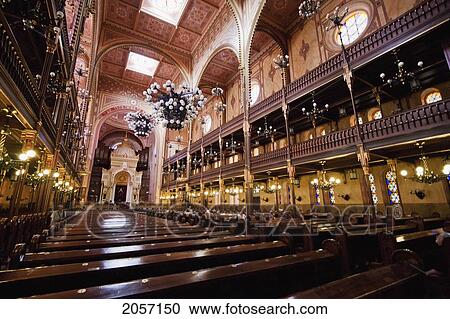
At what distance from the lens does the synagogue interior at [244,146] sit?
1888 millimetres

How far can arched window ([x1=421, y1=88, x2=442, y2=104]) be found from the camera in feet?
30.5

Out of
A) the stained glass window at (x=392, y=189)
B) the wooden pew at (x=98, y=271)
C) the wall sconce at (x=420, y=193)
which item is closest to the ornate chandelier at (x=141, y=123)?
the wooden pew at (x=98, y=271)

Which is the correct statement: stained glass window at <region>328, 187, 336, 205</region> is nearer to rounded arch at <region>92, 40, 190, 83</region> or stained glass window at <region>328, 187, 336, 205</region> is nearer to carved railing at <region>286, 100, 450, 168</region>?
carved railing at <region>286, 100, 450, 168</region>

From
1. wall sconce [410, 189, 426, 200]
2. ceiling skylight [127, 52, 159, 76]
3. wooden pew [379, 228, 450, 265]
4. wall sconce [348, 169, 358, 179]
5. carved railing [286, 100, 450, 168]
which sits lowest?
wooden pew [379, 228, 450, 265]

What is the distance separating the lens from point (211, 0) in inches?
595

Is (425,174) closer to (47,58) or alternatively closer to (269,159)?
(269,159)

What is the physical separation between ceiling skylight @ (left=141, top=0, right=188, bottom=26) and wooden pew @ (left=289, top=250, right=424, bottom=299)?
1894 cm

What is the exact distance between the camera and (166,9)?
53.2ft

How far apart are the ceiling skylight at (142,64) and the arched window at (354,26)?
17.5 metres

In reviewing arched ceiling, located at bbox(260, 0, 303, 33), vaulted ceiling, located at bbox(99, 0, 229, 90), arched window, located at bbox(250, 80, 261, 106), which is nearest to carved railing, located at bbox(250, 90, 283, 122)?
arched window, located at bbox(250, 80, 261, 106)

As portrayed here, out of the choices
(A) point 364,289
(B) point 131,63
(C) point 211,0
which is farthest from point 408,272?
(B) point 131,63

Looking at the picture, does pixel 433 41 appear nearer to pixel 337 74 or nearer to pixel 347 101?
pixel 337 74
